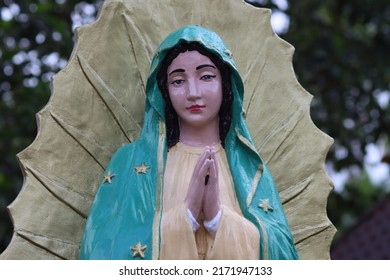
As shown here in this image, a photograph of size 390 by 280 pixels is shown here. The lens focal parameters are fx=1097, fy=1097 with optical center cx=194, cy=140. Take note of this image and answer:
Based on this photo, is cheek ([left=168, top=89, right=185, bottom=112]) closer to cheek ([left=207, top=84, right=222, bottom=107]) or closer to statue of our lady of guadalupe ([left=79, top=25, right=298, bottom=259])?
statue of our lady of guadalupe ([left=79, top=25, right=298, bottom=259])

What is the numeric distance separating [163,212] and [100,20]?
1319 millimetres

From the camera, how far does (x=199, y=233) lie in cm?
524

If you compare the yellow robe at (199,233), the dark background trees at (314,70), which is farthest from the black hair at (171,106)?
the dark background trees at (314,70)

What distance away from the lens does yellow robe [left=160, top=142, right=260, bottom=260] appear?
5129 millimetres

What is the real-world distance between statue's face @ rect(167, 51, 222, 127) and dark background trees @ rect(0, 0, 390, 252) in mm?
3881

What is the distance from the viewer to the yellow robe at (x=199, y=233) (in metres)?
5.13

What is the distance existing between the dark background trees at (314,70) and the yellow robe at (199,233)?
4011 millimetres

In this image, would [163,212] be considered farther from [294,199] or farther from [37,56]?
[37,56]

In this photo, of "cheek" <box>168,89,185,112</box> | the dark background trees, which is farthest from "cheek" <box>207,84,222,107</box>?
the dark background trees

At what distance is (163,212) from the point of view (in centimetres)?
529

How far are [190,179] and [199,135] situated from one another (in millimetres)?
351

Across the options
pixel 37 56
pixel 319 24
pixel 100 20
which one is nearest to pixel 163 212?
pixel 100 20

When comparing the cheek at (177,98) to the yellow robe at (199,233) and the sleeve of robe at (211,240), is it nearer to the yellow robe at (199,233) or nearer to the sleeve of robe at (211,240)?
the yellow robe at (199,233)

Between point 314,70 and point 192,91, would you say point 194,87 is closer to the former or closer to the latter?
point 192,91
